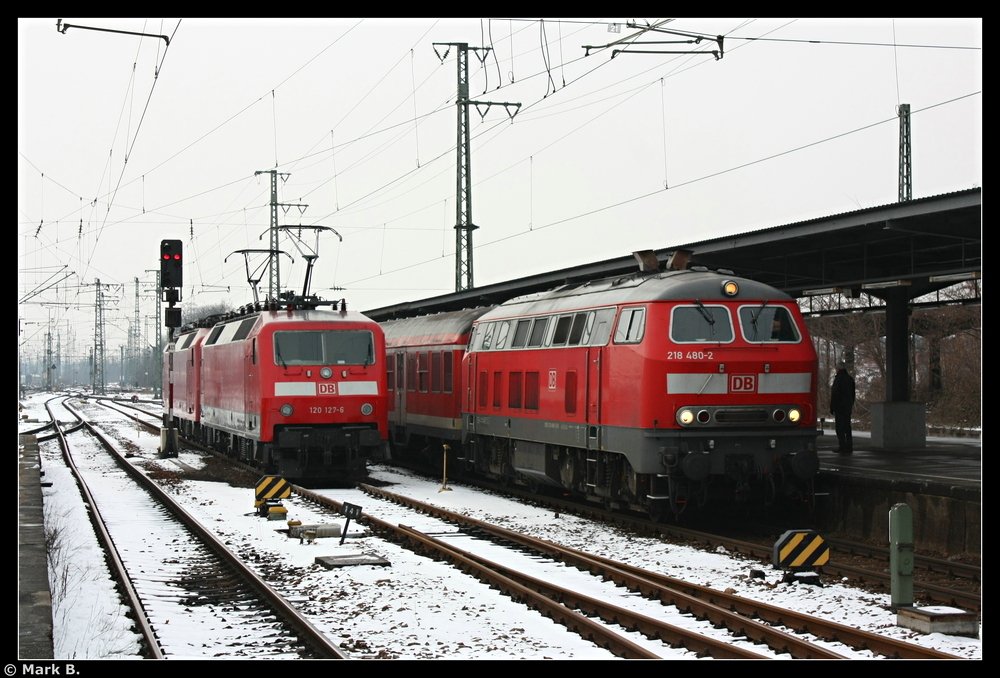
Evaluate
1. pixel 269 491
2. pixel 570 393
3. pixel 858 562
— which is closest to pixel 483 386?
pixel 570 393

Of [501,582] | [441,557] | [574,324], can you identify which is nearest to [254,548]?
[441,557]

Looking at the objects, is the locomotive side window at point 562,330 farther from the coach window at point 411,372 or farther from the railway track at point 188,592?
the coach window at point 411,372

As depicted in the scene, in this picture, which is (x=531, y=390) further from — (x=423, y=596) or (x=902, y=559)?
(x=902, y=559)

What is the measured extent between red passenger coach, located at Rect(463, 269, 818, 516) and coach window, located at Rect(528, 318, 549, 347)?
153cm

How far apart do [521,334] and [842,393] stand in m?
7.23

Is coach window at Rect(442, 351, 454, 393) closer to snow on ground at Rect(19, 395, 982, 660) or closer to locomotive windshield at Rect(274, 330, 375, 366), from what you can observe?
locomotive windshield at Rect(274, 330, 375, 366)

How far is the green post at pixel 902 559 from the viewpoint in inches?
418

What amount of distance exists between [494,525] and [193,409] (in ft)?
64.2

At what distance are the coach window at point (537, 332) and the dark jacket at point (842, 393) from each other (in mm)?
6853

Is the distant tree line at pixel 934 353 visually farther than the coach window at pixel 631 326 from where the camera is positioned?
Yes

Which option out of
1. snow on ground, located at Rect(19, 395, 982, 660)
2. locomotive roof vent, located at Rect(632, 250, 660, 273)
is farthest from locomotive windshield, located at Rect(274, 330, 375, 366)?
locomotive roof vent, located at Rect(632, 250, 660, 273)

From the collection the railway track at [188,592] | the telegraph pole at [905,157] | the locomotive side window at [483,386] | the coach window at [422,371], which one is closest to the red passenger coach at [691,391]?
the locomotive side window at [483,386]

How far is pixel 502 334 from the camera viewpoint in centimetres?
2100
